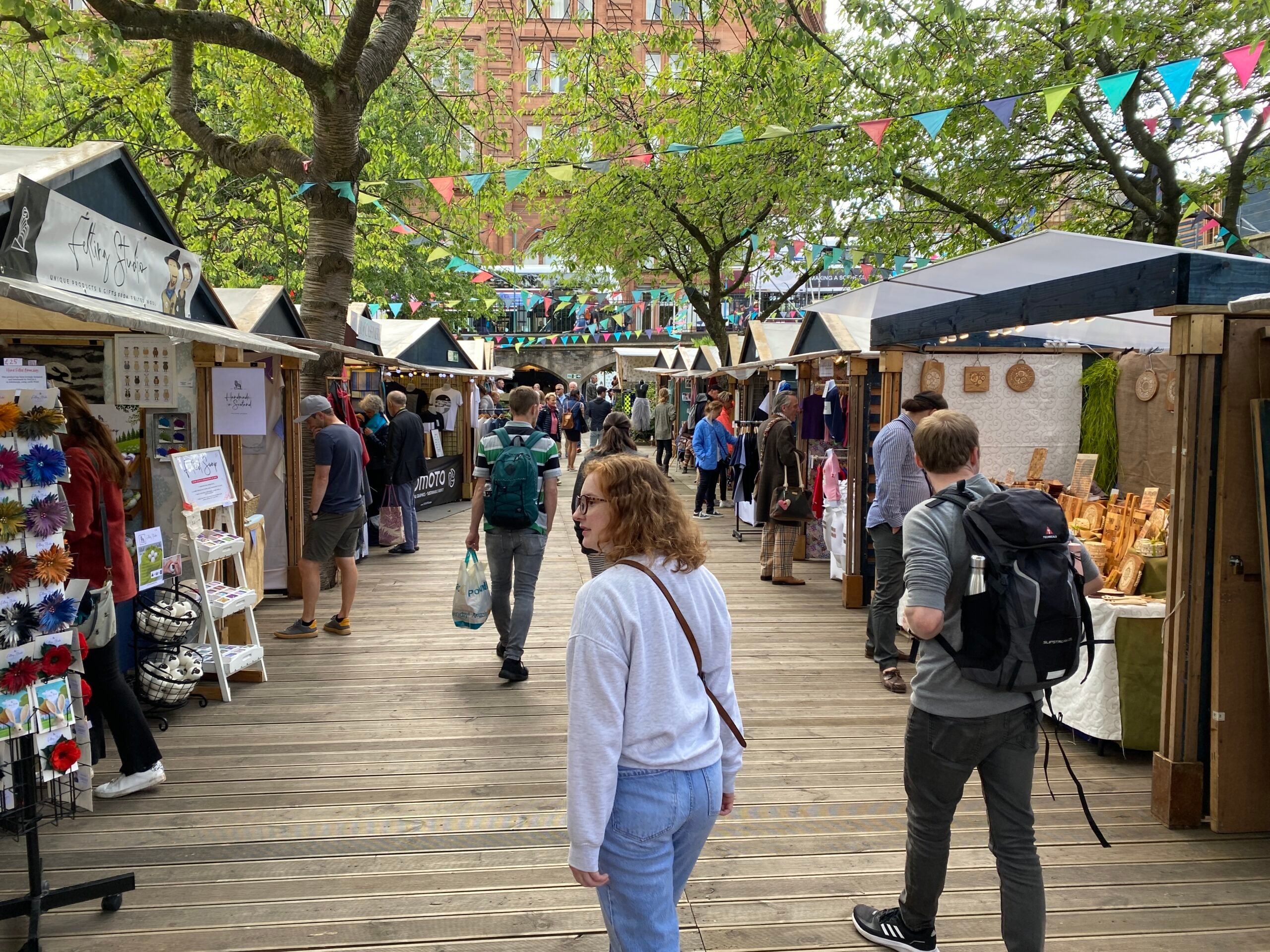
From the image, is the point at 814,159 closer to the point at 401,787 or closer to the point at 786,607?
the point at 786,607

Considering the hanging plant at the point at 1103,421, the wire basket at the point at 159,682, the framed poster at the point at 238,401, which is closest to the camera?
the wire basket at the point at 159,682

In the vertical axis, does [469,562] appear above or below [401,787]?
above

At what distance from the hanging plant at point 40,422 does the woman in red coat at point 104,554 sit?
0.44 m

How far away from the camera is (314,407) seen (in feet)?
21.5

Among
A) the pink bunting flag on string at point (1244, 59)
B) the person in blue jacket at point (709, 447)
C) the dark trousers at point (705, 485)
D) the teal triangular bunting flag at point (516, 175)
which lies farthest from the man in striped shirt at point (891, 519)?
the dark trousers at point (705, 485)

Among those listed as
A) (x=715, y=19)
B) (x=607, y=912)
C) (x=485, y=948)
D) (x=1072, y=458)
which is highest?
(x=715, y=19)

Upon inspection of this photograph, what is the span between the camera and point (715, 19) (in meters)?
7.58

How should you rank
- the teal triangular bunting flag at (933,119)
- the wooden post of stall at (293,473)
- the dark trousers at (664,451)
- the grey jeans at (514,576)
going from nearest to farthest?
the grey jeans at (514,576) < the teal triangular bunting flag at (933,119) < the wooden post of stall at (293,473) < the dark trousers at (664,451)

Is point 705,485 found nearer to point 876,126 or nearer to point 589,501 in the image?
point 876,126

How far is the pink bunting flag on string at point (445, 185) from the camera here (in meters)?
9.57

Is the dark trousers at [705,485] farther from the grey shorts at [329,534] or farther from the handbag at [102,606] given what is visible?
the handbag at [102,606]

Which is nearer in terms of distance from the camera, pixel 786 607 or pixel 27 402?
pixel 27 402

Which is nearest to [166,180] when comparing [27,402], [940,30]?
[940,30]

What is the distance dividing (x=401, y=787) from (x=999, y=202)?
13.4m
